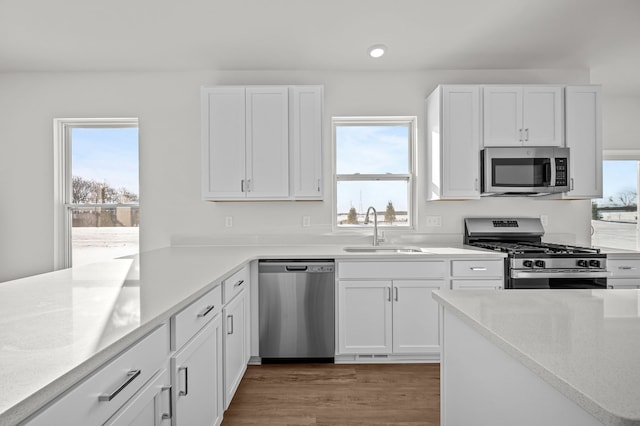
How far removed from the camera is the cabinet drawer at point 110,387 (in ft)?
2.35

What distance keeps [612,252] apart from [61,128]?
491cm

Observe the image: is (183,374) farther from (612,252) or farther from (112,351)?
(612,252)

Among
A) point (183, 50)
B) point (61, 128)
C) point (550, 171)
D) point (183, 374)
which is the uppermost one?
Result: point (183, 50)

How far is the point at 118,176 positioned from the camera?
355 cm

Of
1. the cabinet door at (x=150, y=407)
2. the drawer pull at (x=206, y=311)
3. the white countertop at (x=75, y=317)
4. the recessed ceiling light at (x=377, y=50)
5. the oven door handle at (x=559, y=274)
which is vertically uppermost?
the recessed ceiling light at (x=377, y=50)

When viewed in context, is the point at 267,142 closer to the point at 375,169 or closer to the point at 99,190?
the point at 375,169

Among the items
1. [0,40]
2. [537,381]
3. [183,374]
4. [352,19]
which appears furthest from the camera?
[0,40]

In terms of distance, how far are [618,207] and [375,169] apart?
317 centimetres

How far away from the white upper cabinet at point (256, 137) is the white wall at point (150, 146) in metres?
0.35

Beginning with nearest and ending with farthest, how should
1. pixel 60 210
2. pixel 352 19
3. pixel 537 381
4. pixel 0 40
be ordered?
pixel 537 381
pixel 352 19
pixel 0 40
pixel 60 210

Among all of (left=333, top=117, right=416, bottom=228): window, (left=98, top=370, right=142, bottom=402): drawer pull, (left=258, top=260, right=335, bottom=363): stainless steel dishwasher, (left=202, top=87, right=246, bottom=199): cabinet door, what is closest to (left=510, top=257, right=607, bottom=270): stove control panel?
(left=333, top=117, right=416, bottom=228): window

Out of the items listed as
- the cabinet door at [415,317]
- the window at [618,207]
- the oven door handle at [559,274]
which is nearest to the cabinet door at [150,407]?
the cabinet door at [415,317]

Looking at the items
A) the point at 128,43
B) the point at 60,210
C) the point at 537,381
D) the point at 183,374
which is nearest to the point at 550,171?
the point at 537,381

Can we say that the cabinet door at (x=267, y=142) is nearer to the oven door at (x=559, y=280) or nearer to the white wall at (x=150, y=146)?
the white wall at (x=150, y=146)
